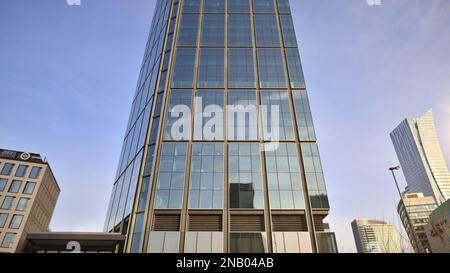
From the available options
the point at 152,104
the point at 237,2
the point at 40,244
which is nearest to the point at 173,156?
the point at 152,104

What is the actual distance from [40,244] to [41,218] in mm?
43778

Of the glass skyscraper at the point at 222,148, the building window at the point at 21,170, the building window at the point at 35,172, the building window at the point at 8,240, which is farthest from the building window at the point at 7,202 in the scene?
the glass skyscraper at the point at 222,148

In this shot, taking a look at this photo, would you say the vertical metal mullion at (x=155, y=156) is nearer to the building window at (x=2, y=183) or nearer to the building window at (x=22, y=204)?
the building window at (x=22, y=204)

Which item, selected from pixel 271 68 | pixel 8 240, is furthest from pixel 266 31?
pixel 8 240

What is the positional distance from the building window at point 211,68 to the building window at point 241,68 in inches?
54.8

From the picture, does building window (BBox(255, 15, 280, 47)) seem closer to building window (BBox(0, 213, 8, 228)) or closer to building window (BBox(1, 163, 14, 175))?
building window (BBox(1, 163, 14, 175))

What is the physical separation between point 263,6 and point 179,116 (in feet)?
94.5

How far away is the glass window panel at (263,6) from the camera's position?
46.9 metres

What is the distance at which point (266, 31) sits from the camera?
43.8 m

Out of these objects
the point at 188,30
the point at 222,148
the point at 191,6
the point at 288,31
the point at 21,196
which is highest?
the point at 191,6

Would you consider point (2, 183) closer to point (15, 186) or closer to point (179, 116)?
point (15, 186)

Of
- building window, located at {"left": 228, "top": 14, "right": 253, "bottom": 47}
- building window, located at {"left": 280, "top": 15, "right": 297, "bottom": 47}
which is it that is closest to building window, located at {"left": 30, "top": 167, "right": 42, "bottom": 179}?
building window, located at {"left": 228, "top": 14, "right": 253, "bottom": 47}

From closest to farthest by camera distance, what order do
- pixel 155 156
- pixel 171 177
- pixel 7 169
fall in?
pixel 171 177 → pixel 155 156 → pixel 7 169
